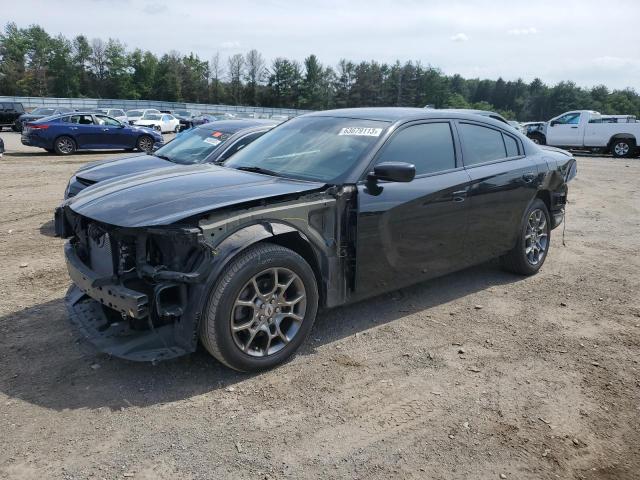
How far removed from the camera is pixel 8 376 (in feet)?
11.4

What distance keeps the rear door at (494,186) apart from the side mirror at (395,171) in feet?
3.73

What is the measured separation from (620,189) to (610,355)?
10340 mm

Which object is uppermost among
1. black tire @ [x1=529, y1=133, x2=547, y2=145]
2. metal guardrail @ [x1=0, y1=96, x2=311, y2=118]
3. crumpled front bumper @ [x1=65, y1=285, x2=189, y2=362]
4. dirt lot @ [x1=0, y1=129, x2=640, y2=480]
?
metal guardrail @ [x1=0, y1=96, x2=311, y2=118]

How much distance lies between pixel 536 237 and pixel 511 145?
103cm

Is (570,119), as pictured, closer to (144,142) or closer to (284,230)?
(144,142)

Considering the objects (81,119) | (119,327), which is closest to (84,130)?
(81,119)

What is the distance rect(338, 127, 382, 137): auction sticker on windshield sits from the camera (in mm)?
4270

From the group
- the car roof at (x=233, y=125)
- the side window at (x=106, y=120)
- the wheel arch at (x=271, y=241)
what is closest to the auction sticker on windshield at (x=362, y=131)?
the wheel arch at (x=271, y=241)

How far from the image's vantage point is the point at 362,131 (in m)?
4.34

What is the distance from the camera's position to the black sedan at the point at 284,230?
324cm

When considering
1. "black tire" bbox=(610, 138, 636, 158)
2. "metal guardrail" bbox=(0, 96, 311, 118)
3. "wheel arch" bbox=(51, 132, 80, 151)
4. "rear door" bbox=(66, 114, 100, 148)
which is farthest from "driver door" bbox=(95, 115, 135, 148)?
"metal guardrail" bbox=(0, 96, 311, 118)

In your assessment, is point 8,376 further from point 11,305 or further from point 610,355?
point 610,355

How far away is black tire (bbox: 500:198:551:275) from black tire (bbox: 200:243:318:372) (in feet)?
8.92

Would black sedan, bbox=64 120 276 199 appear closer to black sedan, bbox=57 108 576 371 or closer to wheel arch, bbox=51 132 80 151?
black sedan, bbox=57 108 576 371
